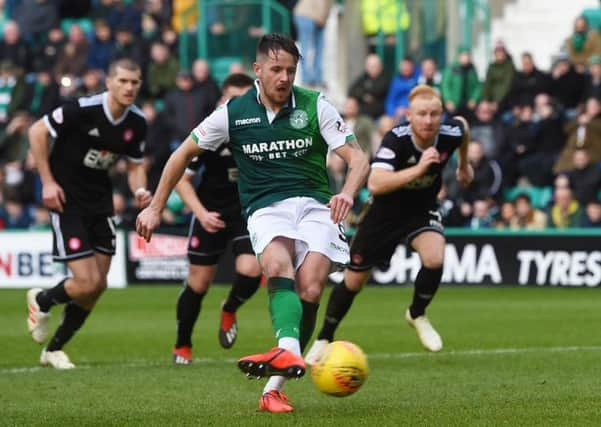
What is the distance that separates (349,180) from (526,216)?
13.9 m

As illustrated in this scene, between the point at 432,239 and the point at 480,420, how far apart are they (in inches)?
163

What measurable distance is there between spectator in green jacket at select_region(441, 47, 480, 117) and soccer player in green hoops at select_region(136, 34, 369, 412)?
15.3 metres

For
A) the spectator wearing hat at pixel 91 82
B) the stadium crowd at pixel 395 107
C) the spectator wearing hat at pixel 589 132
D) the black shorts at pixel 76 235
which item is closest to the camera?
the black shorts at pixel 76 235

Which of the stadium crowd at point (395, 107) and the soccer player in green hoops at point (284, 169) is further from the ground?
the soccer player in green hoops at point (284, 169)

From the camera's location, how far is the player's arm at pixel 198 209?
455 inches

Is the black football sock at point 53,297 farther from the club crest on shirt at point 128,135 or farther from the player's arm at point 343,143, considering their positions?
the player's arm at point 343,143

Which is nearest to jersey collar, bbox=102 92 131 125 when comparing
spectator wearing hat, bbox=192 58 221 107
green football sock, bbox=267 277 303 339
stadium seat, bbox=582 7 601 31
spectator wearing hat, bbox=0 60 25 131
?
green football sock, bbox=267 277 303 339

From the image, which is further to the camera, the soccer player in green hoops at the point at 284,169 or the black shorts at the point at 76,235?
the black shorts at the point at 76,235

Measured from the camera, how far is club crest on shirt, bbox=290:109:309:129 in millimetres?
8602

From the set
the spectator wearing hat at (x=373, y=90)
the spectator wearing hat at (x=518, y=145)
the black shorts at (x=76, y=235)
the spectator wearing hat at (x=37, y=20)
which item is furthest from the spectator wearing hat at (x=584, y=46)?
the black shorts at (x=76, y=235)

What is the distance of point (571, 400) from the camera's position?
28.6 ft

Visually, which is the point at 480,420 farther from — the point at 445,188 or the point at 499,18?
the point at 499,18

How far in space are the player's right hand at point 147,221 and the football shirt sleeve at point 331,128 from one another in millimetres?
1147

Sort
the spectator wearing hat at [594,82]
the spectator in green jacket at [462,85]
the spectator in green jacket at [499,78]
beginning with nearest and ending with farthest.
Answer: the spectator wearing hat at [594,82]
the spectator in green jacket at [499,78]
the spectator in green jacket at [462,85]
